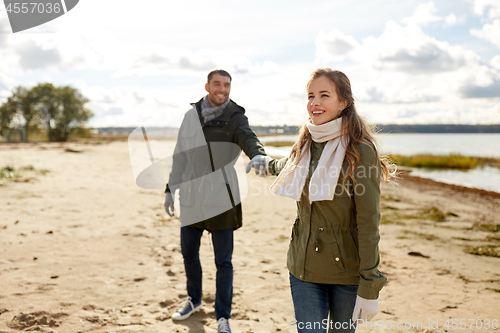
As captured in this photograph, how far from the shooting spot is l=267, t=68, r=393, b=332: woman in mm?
1905

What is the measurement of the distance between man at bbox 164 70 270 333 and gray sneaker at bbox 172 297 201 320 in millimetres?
10

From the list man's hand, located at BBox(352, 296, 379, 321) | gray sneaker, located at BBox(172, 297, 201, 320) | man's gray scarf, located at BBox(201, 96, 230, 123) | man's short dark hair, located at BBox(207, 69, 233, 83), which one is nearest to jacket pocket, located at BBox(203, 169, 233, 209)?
man's gray scarf, located at BBox(201, 96, 230, 123)

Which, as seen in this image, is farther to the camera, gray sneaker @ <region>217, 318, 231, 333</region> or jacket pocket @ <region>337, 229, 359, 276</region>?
gray sneaker @ <region>217, 318, 231, 333</region>

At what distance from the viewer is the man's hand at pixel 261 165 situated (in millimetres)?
2725

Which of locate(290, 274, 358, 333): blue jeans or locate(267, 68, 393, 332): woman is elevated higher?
locate(267, 68, 393, 332): woman

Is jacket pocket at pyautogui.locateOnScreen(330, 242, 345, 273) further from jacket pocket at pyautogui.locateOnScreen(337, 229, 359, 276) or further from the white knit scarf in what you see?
the white knit scarf

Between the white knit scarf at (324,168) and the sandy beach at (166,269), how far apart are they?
1946mm

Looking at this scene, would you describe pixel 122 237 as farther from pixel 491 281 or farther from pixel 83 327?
pixel 491 281

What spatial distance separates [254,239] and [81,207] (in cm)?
416

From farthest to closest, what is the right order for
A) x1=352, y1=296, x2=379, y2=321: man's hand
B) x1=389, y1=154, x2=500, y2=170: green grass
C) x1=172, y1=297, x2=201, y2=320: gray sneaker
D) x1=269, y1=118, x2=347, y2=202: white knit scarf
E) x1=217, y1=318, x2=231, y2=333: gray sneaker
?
1. x1=389, y1=154, x2=500, y2=170: green grass
2. x1=172, y1=297, x2=201, y2=320: gray sneaker
3. x1=217, y1=318, x2=231, y2=333: gray sneaker
4. x1=269, y1=118, x2=347, y2=202: white knit scarf
5. x1=352, y1=296, x2=379, y2=321: man's hand

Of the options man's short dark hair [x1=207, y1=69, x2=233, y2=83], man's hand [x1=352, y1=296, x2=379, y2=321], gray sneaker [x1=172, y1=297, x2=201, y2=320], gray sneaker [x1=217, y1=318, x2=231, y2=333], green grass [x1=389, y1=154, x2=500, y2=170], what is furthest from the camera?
green grass [x1=389, y1=154, x2=500, y2=170]

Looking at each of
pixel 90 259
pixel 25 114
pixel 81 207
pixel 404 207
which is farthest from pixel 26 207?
pixel 25 114

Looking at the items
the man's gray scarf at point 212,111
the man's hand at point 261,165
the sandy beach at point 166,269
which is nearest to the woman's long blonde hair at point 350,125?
the man's hand at point 261,165

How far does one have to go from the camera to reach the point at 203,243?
6234mm
